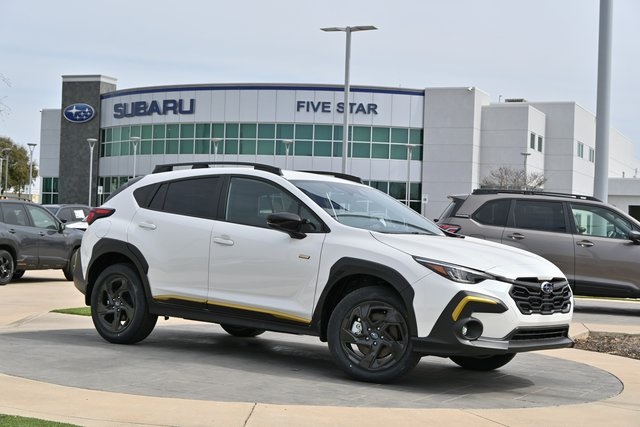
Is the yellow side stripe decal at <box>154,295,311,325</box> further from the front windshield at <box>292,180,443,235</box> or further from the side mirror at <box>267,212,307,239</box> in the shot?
the front windshield at <box>292,180,443,235</box>

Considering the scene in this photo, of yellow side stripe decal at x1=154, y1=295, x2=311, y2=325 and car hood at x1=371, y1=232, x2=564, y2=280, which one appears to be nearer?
car hood at x1=371, y1=232, x2=564, y2=280

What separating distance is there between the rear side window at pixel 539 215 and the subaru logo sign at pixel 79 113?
206ft

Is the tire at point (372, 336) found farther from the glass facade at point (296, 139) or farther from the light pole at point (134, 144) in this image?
the light pole at point (134, 144)

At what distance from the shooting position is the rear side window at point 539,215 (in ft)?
50.0

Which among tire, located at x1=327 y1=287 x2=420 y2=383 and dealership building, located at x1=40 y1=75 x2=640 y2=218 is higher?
dealership building, located at x1=40 y1=75 x2=640 y2=218

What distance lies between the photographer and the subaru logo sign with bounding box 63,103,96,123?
7425cm

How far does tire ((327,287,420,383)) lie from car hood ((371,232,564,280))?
43 cm

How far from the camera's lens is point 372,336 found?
7535 mm

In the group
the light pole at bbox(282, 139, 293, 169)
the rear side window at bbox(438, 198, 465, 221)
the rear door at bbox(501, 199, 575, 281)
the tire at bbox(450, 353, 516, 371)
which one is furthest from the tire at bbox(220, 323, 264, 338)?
the light pole at bbox(282, 139, 293, 169)

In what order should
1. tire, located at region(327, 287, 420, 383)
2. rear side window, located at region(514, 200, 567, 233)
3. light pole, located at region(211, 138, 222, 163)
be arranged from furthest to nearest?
light pole, located at region(211, 138, 222, 163) → rear side window, located at region(514, 200, 567, 233) → tire, located at region(327, 287, 420, 383)

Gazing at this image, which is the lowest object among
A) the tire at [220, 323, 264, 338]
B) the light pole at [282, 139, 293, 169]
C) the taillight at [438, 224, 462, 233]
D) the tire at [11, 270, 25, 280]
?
the tire at [11, 270, 25, 280]

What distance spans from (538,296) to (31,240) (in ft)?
46.0

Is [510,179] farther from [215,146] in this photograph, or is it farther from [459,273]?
[459,273]

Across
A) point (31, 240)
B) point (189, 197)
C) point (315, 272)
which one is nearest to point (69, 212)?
point (31, 240)
